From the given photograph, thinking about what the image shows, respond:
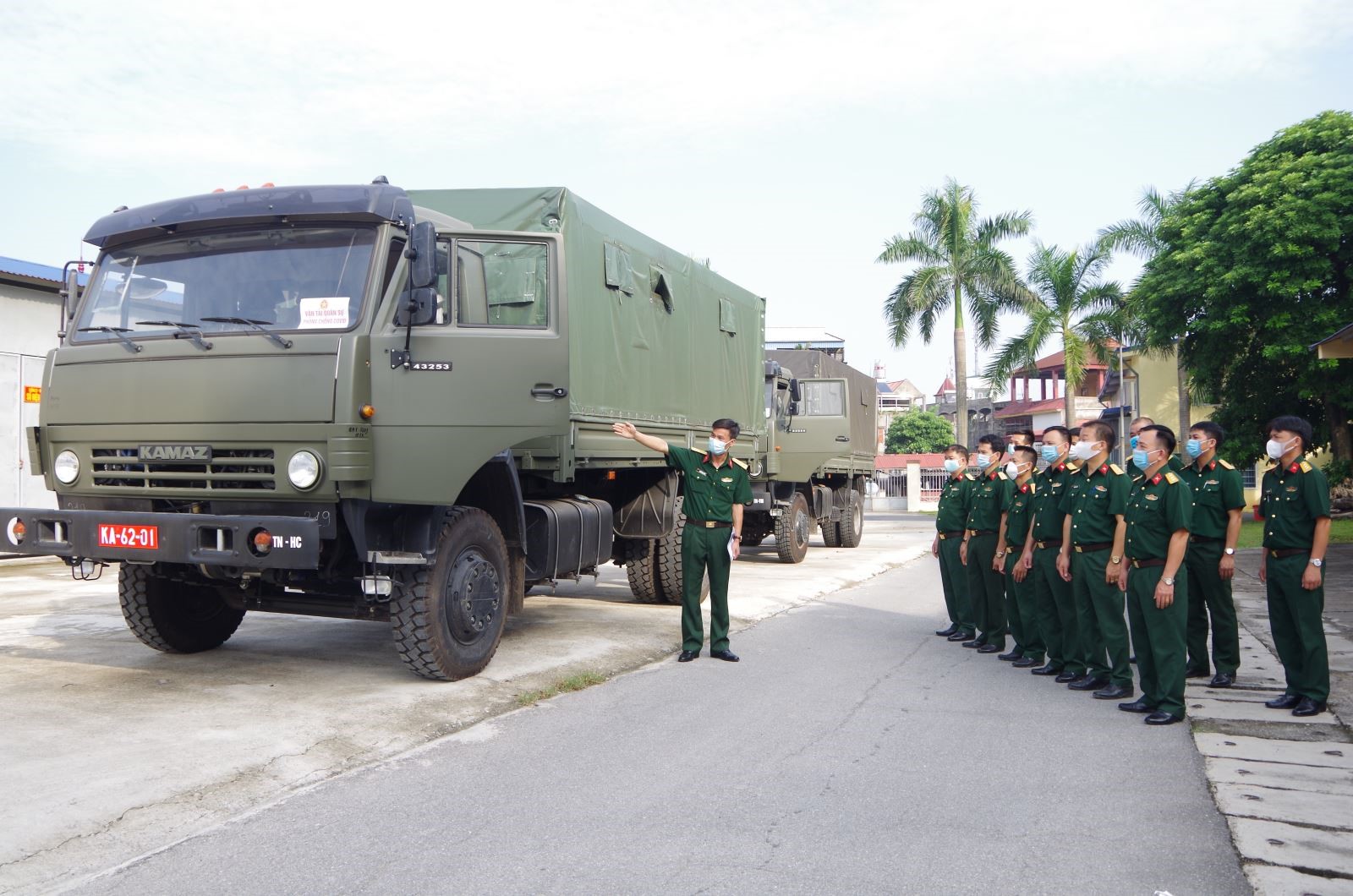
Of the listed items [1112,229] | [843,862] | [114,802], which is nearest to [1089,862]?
[843,862]

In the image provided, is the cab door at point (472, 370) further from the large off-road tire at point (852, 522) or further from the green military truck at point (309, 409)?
the large off-road tire at point (852, 522)

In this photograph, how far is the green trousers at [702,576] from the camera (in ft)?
28.2

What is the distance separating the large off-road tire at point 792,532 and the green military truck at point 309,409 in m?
9.73

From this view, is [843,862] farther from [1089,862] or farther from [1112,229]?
[1112,229]

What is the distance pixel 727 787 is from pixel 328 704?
268 centimetres

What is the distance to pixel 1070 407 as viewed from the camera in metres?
36.9

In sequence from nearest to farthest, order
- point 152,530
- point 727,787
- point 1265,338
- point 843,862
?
point 843,862 → point 727,787 → point 152,530 → point 1265,338

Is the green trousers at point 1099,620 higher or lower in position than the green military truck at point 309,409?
lower

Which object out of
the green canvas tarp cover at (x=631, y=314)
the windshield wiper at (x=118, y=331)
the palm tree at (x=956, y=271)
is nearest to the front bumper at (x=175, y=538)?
the windshield wiper at (x=118, y=331)

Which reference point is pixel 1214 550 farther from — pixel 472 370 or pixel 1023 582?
pixel 472 370

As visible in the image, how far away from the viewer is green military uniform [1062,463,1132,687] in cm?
730

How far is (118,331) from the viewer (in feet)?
22.3

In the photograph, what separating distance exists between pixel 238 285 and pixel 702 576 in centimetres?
390

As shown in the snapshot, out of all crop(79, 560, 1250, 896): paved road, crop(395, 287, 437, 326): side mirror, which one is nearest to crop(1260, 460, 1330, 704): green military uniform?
crop(79, 560, 1250, 896): paved road
